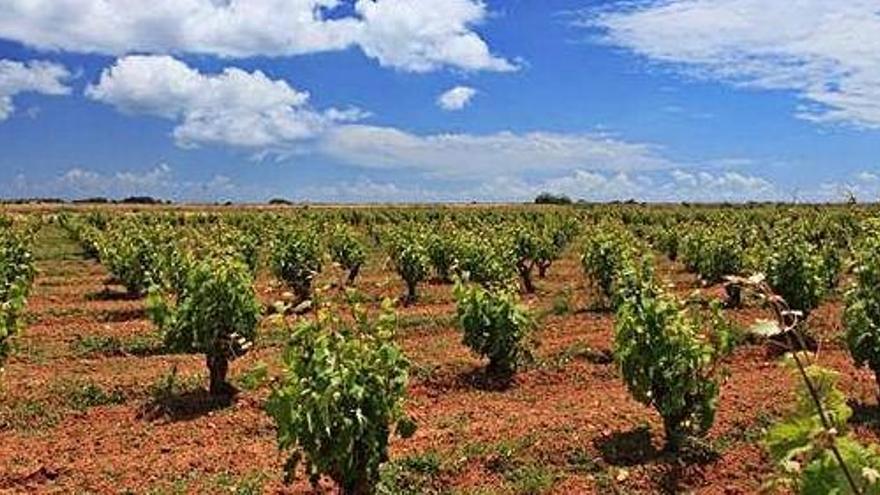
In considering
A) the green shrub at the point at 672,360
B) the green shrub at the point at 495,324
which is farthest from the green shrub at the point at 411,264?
the green shrub at the point at 672,360

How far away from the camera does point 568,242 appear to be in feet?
161

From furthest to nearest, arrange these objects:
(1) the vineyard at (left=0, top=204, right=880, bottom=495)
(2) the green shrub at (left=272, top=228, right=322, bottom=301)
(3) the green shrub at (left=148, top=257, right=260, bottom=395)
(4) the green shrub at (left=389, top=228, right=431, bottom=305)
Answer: (2) the green shrub at (left=272, top=228, right=322, bottom=301)
(4) the green shrub at (left=389, top=228, right=431, bottom=305)
(3) the green shrub at (left=148, top=257, right=260, bottom=395)
(1) the vineyard at (left=0, top=204, right=880, bottom=495)

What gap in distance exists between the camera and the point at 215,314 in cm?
1596

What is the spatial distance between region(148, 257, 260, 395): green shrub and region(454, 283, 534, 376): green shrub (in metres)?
3.78

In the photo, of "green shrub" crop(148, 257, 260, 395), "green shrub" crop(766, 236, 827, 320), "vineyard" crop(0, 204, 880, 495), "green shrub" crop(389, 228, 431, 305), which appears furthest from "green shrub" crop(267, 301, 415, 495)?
"green shrub" crop(389, 228, 431, 305)

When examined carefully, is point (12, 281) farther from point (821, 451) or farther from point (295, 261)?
point (821, 451)

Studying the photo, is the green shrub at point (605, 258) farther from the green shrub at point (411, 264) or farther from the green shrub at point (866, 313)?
the green shrub at point (866, 313)

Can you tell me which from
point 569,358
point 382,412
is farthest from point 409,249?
point 382,412

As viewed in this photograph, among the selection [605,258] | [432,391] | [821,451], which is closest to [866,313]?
[432,391]

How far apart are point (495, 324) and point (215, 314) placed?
16.1 ft

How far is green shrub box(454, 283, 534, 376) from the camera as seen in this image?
17.2 meters

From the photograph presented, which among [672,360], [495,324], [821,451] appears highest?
[821,451]

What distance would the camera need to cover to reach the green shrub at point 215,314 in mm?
15953

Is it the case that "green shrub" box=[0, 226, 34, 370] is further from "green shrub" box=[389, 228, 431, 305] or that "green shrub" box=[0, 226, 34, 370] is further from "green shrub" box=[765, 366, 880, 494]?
"green shrub" box=[765, 366, 880, 494]
